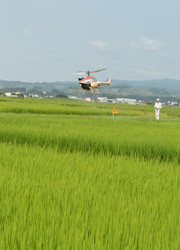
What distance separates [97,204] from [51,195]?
0.49 meters

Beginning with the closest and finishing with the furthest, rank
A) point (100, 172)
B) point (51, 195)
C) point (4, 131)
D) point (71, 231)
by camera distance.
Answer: point (71, 231) → point (51, 195) → point (100, 172) → point (4, 131)

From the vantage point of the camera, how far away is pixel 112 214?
90.7 inches

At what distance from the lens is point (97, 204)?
97.3 inches

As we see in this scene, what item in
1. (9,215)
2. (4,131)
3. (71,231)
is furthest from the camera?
(4,131)

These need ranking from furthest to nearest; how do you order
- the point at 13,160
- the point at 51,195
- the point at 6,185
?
1. the point at 13,160
2. the point at 6,185
3. the point at 51,195

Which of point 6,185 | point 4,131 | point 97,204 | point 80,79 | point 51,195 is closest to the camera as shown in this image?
point 97,204

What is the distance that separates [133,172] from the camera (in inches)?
155

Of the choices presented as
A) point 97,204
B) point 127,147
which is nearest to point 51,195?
point 97,204

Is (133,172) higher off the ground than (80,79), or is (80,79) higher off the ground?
(80,79)

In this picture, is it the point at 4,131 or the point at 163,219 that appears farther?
the point at 4,131

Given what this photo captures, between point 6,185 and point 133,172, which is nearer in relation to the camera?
point 6,185

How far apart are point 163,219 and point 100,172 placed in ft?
5.30

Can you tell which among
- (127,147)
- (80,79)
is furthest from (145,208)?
(80,79)

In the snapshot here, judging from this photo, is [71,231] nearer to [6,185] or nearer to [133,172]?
[6,185]
